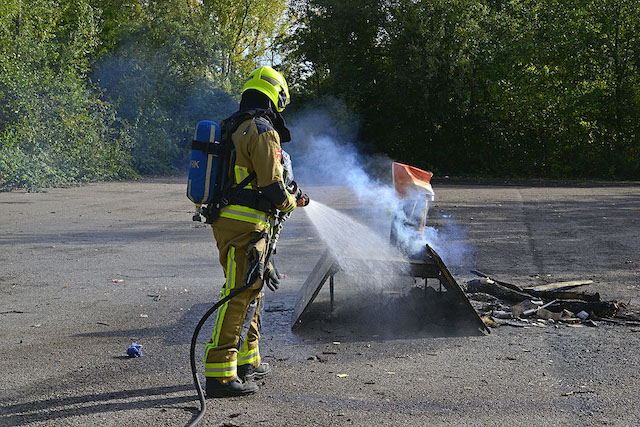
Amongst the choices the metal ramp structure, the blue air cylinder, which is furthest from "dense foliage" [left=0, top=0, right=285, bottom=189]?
the blue air cylinder

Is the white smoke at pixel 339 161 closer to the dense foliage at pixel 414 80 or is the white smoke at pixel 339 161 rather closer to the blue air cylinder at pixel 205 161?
the dense foliage at pixel 414 80

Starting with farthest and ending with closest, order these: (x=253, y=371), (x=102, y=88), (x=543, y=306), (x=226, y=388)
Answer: (x=102, y=88), (x=543, y=306), (x=253, y=371), (x=226, y=388)

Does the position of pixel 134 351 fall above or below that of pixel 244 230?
below

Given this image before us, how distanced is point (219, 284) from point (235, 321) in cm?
322

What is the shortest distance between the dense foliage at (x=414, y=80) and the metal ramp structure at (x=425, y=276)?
18335mm

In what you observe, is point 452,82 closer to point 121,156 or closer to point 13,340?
point 121,156

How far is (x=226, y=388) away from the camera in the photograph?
159 inches

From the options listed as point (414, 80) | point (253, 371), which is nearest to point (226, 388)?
point (253, 371)

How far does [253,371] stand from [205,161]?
1.45m

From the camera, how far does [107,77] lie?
27.7 metres

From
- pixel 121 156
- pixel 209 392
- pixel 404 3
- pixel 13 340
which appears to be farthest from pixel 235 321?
pixel 404 3

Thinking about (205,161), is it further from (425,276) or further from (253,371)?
(425,276)

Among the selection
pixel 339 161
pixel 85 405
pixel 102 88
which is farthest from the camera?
pixel 102 88

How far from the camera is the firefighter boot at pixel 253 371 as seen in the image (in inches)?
168
